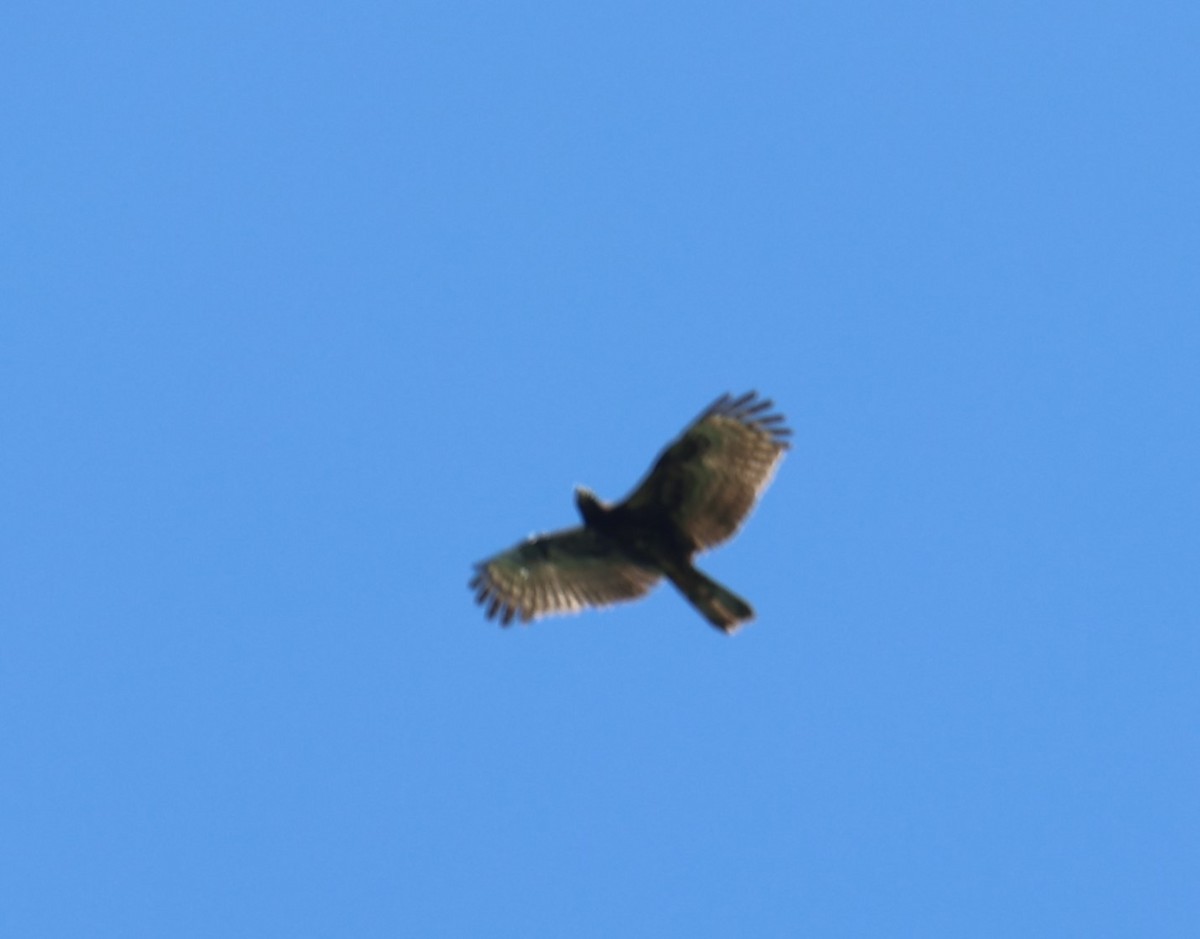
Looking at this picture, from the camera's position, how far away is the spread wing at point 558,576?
18.1 m

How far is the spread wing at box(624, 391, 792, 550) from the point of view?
700 inches

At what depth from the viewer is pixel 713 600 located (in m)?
17.2

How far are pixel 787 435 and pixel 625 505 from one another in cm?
175

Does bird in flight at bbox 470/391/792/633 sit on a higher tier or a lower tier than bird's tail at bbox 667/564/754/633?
higher

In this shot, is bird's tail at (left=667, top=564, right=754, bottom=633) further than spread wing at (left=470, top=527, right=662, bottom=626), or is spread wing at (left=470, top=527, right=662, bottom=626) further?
spread wing at (left=470, top=527, right=662, bottom=626)

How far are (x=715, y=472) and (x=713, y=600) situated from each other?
4.48 ft

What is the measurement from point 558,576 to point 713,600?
183 centimetres

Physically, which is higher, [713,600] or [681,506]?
[681,506]

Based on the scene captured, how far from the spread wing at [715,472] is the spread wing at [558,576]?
0.60 m

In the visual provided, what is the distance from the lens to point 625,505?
17906 millimetres

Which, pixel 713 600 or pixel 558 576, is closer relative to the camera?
pixel 713 600

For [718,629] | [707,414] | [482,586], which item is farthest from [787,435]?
[482,586]

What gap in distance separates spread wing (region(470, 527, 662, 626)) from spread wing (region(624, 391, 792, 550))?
1.98 feet

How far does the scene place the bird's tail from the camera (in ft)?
55.9
